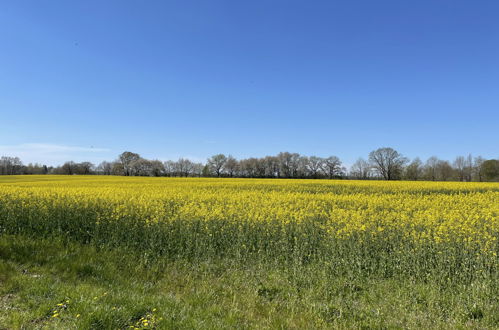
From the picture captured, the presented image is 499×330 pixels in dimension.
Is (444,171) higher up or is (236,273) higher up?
(444,171)

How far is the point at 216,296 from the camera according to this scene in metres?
5.19

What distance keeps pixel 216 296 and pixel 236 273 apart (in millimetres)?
1196

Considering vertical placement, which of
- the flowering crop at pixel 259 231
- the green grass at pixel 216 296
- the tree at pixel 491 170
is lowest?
the green grass at pixel 216 296

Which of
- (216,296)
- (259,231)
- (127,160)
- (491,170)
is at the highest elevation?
(127,160)

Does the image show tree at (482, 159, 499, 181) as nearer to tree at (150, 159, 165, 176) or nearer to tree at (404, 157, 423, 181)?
tree at (404, 157, 423, 181)

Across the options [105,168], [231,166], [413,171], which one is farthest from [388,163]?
[105,168]

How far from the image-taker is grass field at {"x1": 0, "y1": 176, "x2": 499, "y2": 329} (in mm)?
4215

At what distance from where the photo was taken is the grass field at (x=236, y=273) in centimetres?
421

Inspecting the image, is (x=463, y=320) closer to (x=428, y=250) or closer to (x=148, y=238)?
(x=428, y=250)

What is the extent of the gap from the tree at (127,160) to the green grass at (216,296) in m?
101

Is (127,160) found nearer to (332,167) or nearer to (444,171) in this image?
(332,167)

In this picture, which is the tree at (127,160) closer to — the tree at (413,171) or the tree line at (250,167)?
the tree line at (250,167)

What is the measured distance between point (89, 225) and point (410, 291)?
1016 centimetres

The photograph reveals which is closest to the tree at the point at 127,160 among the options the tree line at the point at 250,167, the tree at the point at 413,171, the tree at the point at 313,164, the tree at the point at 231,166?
the tree line at the point at 250,167
